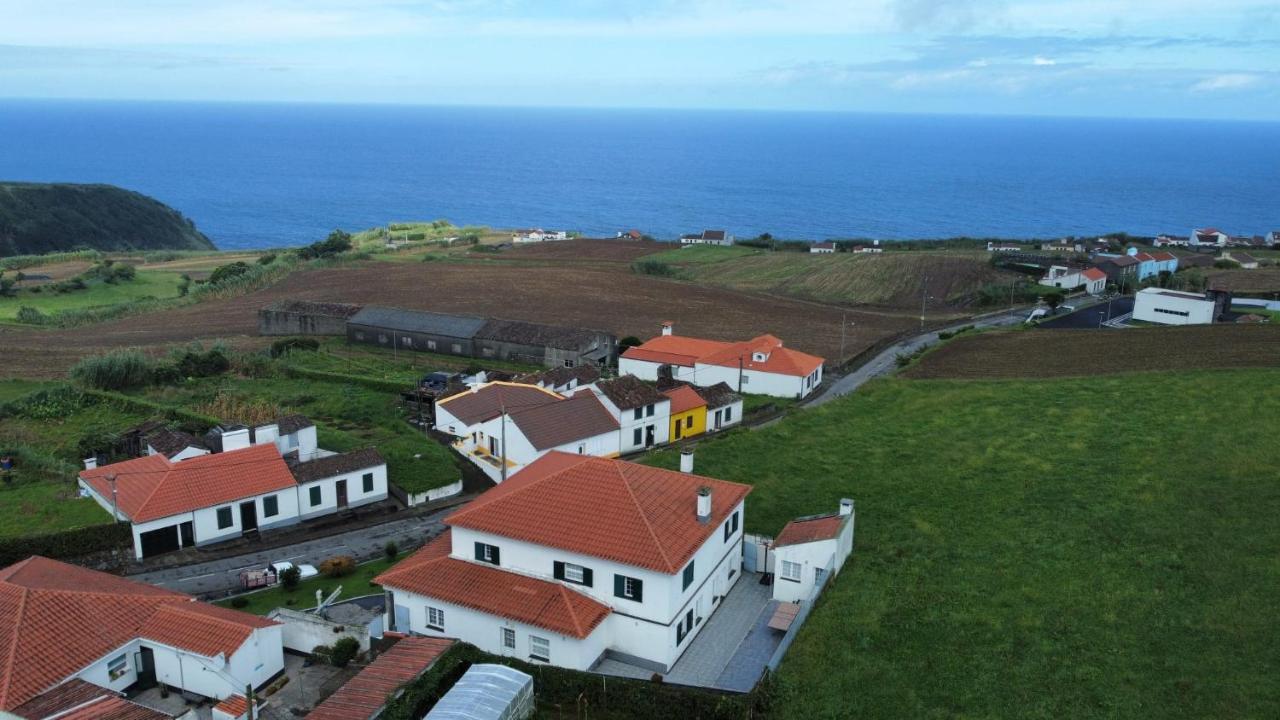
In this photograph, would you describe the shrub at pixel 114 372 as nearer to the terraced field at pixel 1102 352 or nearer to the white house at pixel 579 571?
the white house at pixel 579 571

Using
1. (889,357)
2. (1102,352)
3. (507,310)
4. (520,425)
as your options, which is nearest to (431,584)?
(520,425)

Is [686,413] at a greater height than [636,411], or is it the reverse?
[636,411]

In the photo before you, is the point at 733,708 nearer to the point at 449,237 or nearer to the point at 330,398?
the point at 330,398

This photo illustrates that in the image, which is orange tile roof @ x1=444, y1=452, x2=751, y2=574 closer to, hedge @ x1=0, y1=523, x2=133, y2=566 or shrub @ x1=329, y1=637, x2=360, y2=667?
shrub @ x1=329, y1=637, x2=360, y2=667

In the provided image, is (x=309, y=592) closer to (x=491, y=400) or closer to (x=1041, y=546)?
(x=491, y=400)

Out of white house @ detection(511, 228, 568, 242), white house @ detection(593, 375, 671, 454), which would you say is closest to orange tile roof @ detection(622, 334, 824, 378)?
white house @ detection(593, 375, 671, 454)

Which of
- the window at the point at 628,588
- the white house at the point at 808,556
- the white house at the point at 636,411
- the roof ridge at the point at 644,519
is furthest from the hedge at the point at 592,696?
the white house at the point at 636,411

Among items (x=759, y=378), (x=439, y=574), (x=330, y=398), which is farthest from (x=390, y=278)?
(x=439, y=574)
